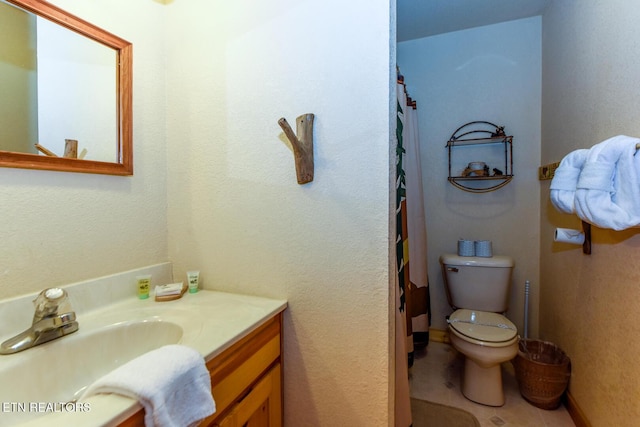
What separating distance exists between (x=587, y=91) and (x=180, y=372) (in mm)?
1987

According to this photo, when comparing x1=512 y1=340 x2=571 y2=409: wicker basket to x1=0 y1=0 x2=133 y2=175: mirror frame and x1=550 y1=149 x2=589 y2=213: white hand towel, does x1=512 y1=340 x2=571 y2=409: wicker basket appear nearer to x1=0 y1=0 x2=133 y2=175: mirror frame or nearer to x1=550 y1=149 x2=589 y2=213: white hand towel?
x1=550 y1=149 x2=589 y2=213: white hand towel

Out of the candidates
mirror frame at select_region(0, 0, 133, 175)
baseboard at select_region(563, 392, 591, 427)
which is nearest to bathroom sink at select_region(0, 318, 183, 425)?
mirror frame at select_region(0, 0, 133, 175)

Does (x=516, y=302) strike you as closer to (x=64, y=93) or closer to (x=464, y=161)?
(x=464, y=161)

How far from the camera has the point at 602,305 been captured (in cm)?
121

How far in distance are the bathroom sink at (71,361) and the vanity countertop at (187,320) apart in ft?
0.06

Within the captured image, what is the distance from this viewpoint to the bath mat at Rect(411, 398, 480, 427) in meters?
1.40

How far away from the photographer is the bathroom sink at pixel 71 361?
65cm

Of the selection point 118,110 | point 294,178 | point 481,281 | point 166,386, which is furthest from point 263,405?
point 481,281

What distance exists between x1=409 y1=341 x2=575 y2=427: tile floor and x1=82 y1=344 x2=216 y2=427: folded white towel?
4.77 ft

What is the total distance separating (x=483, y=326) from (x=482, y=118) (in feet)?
4.75

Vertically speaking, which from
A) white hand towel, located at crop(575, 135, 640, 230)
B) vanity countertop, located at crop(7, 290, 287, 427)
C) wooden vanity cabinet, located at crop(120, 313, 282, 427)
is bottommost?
wooden vanity cabinet, located at crop(120, 313, 282, 427)

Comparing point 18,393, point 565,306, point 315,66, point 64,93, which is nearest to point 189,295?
point 18,393

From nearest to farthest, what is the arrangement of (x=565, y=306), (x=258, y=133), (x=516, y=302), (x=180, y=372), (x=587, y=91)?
1. (x=180, y=372)
2. (x=258, y=133)
3. (x=587, y=91)
4. (x=565, y=306)
5. (x=516, y=302)

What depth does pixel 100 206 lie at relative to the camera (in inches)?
40.3
